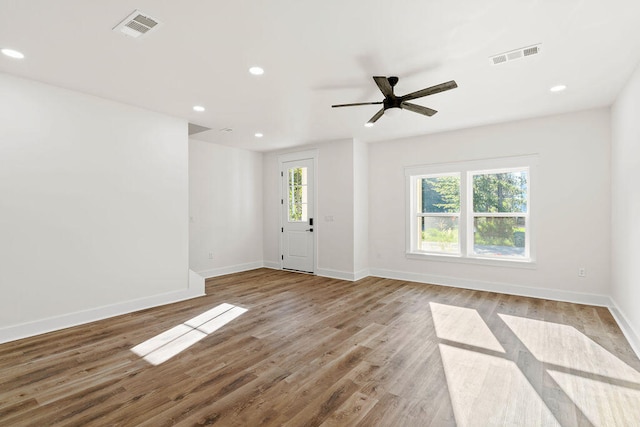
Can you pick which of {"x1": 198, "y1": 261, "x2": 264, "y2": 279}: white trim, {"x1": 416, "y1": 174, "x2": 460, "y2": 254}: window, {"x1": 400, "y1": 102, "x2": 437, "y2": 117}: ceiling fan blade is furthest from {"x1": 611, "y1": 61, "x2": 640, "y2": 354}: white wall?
{"x1": 198, "y1": 261, "x2": 264, "y2": 279}: white trim

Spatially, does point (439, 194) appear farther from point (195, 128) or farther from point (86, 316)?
point (86, 316)

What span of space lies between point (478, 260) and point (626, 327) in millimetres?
2031

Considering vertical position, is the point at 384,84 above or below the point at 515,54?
below

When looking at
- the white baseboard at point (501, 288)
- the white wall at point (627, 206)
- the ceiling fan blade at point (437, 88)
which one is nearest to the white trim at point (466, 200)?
the white baseboard at point (501, 288)

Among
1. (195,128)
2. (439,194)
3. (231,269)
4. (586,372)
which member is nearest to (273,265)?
(231,269)

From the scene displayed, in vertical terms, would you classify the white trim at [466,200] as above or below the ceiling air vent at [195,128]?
below

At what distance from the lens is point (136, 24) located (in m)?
2.38

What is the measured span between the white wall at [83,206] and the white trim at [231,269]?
1531mm

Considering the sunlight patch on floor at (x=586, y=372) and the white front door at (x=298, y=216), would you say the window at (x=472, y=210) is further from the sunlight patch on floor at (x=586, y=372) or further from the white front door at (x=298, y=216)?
the white front door at (x=298, y=216)

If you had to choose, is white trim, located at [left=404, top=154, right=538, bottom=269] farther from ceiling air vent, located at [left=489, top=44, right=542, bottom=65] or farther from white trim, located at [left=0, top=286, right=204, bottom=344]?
white trim, located at [left=0, top=286, right=204, bottom=344]

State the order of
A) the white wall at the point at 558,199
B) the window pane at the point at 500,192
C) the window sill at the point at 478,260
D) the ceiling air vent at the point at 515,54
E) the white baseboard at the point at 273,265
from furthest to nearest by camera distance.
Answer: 1. the white baseboard at the point at 273,265
2. the window pane at the point at 500,192
3. the window sill at the point at 478,260
4. the white wall at the point at 558,199
5. the ceiling air vent at the point at 515,54

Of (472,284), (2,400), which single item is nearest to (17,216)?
(2,400)

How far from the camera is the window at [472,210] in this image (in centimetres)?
494

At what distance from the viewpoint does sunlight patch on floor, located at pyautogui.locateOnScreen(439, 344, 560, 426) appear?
1.96 metres
